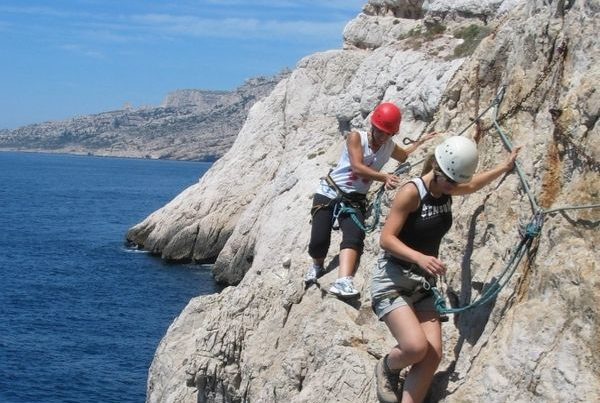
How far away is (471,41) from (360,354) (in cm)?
2788

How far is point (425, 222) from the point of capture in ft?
25.4

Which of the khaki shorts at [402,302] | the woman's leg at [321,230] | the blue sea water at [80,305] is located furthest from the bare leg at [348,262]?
the blue sea water at [80,305]

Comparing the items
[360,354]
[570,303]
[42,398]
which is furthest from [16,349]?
[570,303]

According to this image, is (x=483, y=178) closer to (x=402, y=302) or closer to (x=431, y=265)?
(x=431, y=265)

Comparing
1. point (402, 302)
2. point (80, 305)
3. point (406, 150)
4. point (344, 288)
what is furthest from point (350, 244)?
point (80, 305)

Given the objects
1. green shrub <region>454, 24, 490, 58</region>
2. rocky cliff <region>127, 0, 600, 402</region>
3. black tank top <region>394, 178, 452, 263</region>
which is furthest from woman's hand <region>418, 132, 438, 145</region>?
green shrub <region>454, 24, 490, 58</region>

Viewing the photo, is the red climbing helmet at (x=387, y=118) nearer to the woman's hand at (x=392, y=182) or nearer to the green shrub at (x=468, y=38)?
the woman's hand at (x=392, y=182)

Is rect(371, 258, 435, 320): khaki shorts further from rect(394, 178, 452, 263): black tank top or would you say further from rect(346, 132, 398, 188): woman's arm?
rect(346, 132, 398, 188): woman's arm

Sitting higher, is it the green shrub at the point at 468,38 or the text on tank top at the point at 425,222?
the text on tank top at the point at 425,222

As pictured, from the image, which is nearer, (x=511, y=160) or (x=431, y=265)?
(x=431, y=265)

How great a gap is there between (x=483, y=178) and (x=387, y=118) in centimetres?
264

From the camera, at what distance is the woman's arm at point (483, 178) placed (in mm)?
7730

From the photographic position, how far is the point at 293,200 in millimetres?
38281

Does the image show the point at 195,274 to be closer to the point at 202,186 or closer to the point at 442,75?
the point at 202,186
